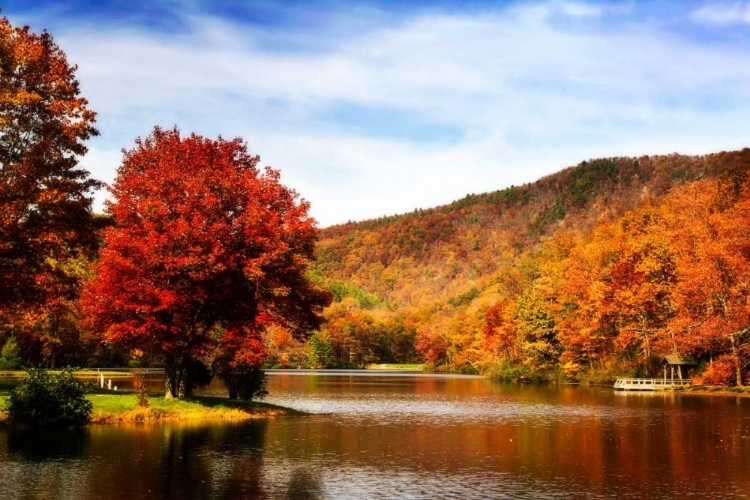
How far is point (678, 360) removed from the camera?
69750 millimetres

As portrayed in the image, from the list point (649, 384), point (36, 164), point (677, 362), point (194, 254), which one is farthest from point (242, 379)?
point (677, 362)

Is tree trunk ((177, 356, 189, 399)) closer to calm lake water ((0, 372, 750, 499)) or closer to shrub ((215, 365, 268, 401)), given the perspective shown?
shrub ((215, 365, 268, 401))

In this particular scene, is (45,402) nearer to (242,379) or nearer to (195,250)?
(195,250)

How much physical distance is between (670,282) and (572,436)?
49.2 metres

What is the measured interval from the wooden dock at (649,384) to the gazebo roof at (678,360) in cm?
168

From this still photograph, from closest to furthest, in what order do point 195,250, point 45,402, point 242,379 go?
point 45,402, point 195,250, point 242,379

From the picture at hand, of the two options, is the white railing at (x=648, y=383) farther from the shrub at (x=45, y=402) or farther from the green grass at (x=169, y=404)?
the shrub at (x=45, y=402)

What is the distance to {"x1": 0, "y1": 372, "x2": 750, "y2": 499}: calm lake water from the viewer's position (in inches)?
771

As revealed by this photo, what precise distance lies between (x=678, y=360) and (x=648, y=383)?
11.9ft

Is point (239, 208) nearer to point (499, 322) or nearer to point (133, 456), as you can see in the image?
point (133, 456)

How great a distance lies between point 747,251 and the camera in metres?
62.7

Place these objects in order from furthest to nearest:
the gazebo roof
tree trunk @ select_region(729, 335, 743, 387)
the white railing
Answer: the gazebo roof → the white railing → tree trunk @ select_region(729, 335, 743, 387)

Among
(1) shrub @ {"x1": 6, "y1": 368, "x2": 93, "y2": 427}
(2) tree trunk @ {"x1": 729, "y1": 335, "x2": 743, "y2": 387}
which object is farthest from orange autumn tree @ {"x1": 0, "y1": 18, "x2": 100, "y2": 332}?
(2) tree trunk @ {"x1": 729, "y1": 335, "x2": 743, "y2": 387}

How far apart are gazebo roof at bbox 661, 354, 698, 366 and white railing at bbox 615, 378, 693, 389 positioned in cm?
169
